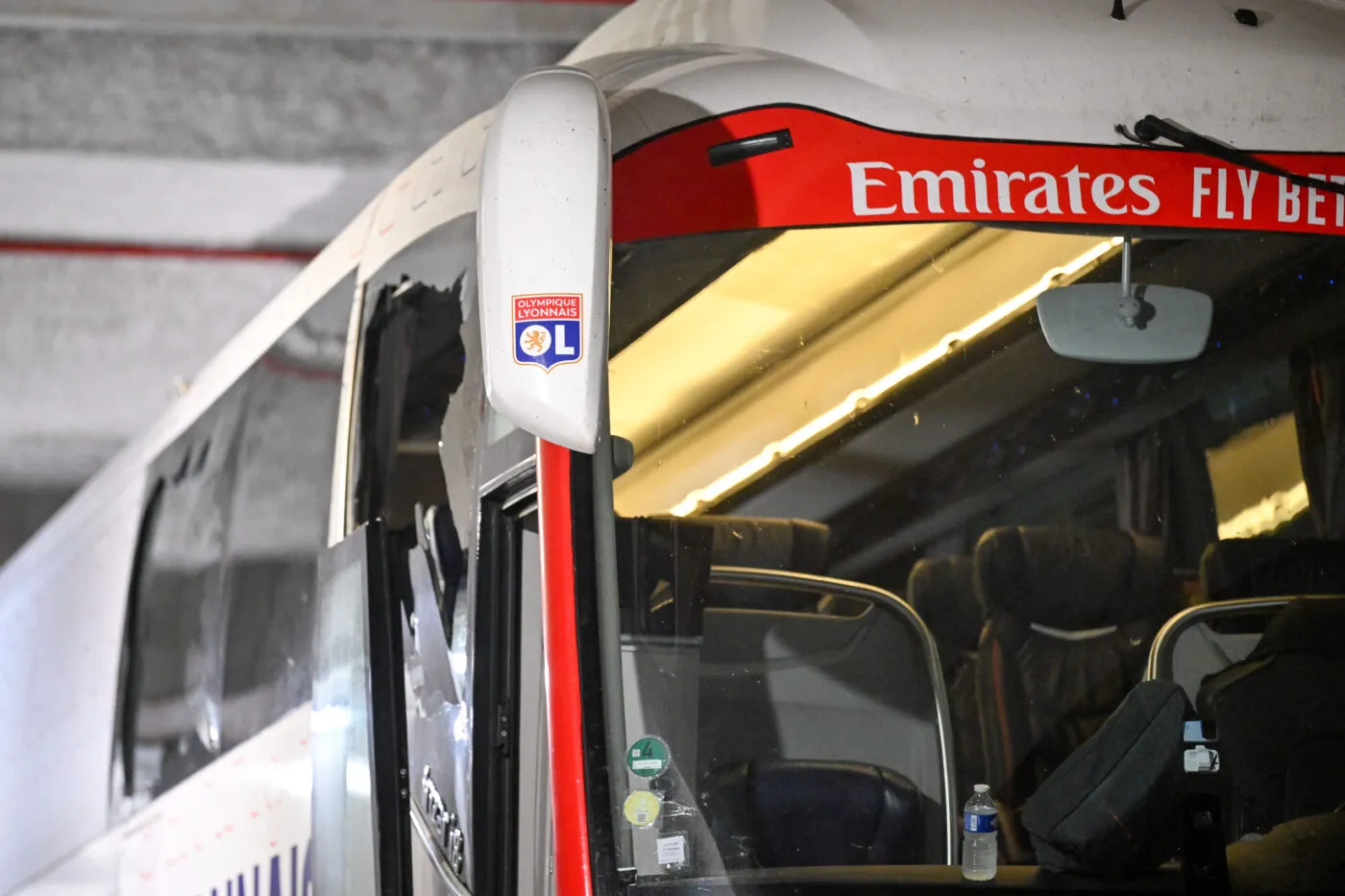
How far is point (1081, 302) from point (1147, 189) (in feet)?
0.60

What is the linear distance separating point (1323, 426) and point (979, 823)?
0.77m

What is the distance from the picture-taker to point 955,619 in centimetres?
225

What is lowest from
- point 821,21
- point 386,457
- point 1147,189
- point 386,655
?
point 386,655

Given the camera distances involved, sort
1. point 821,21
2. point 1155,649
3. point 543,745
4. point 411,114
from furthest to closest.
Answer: point 411,114 < point 821,21 < point 1155,649 < point 543,745

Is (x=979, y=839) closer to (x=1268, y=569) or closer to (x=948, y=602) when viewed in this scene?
(x=948, y=602)

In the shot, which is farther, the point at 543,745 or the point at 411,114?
the point at 411,114

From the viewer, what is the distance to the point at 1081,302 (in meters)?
2.20

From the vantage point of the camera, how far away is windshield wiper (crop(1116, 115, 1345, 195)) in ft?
7.27

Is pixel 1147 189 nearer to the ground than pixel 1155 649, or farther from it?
farther from it

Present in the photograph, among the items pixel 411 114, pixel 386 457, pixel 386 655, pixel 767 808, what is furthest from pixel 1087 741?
pixel 411 114

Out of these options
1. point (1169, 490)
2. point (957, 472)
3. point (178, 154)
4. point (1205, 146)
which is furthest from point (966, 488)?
point (178, 154)

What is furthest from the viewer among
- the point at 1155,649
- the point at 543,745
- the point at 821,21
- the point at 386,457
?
the point at 386,457

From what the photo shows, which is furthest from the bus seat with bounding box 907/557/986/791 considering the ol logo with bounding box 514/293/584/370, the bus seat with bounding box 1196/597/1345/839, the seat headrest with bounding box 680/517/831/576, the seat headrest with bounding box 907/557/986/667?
the ol logo with bounding box 514/293/584/370

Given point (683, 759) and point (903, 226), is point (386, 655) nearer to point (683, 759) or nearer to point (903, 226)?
point (683, 759)
